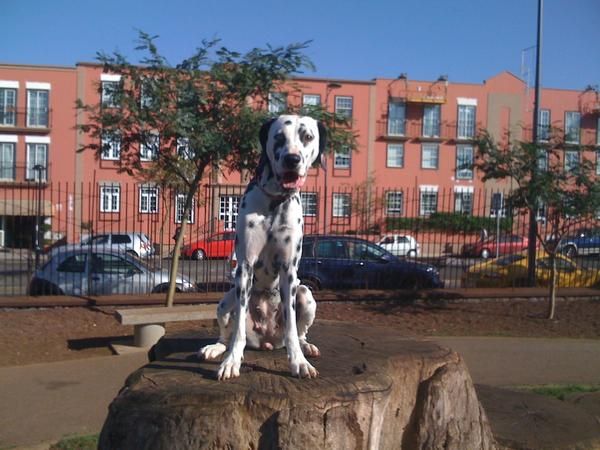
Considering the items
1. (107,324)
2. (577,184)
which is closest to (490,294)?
(577,184)

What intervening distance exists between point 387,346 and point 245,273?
162 cm

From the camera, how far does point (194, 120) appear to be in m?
9.89

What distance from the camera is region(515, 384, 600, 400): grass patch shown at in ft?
24.1

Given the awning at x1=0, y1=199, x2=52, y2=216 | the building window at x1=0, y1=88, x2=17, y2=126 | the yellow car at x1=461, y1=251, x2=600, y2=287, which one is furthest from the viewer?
the building window at x1=0, y1=88, x2=17, y2=126

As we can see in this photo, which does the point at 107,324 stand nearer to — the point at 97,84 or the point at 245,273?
the point at 97,84

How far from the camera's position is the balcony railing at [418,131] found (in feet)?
134

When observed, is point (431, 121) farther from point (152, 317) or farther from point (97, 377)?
point (97, 377)

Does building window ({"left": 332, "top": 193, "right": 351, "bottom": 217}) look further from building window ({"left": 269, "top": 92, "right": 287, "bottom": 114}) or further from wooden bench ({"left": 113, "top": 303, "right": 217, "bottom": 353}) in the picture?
wooden bench ({"left": 113, "top": 303, "right": 217, "bottom": 353})

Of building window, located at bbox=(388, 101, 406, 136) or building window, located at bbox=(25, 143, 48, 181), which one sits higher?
building window, located at bbox=(388, 101, 406, 136)

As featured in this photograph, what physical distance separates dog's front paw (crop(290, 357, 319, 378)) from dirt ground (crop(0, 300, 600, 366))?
639cm

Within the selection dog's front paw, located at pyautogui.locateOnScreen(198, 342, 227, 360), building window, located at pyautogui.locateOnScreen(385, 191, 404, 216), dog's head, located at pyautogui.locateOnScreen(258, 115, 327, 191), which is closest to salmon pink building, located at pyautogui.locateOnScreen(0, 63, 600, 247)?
building window, located at pyautogui.locateOnScreen(385, 191, 404, 216)

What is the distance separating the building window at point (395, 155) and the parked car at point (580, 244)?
902 inches

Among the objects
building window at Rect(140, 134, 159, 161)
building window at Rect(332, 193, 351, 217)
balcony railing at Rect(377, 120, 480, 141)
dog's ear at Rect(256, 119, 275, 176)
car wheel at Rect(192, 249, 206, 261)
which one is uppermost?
balcony railing at Rect(377, 120, 480, 141)

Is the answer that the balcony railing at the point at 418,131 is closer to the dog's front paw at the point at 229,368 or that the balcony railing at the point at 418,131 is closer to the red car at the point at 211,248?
the red car at the point at 211,248
